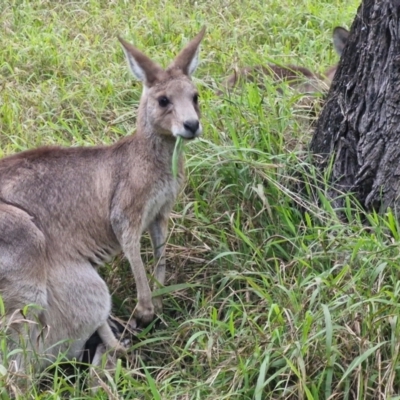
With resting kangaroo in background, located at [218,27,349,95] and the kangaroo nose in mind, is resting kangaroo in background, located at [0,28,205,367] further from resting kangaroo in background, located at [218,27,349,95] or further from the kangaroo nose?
resting kangaroo in background, located at [218,27,349,95]

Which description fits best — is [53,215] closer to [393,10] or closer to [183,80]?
[183,80]

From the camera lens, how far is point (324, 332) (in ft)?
11.8

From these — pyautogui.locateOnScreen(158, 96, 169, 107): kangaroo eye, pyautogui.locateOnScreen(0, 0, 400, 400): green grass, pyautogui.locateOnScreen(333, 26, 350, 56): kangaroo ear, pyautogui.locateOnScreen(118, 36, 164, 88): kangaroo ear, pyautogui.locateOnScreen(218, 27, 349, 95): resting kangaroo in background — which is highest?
pyautogui.locateOnScreen(118, 36, 164, 88): kangaroo ear

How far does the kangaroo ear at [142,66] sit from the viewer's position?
470 cm

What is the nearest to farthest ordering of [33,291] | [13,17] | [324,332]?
[324,332], [33,291], [13,17]

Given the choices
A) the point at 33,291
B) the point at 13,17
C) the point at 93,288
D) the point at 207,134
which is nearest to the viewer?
the point at 33,291

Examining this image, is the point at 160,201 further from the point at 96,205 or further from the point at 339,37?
the point at 339,37

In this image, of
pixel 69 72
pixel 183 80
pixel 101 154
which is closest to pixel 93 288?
pixel 101 154

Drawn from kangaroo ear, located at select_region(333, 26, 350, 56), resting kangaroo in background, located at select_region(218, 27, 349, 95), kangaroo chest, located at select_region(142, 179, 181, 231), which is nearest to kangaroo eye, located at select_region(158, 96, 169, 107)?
kangaroo chest, located at select_region(142, 179, 181, 231)

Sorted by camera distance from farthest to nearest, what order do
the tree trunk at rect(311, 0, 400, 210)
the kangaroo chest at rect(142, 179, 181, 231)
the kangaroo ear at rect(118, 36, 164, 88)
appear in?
the kangaroo ear at rect(118, 36, 164, 88) < the kangaroo chest at rect(142, 179, 181, 231) < the tree trunk at rect(311, 0, 400, 210)

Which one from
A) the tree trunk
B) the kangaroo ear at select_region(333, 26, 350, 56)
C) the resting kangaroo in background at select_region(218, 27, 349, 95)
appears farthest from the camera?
the kangaroo ear at select_region(333, 26, 350, 56)

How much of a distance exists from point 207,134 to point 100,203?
905mm

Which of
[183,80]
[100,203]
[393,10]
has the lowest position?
[100,203]

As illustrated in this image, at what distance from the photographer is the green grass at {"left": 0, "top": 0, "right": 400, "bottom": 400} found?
361 centimetres
